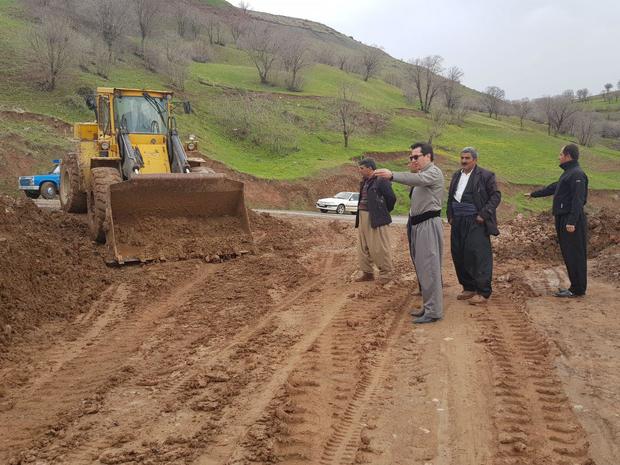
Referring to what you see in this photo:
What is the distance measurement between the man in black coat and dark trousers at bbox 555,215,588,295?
1086mm

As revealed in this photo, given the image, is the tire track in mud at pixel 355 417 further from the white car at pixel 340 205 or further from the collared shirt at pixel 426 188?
the white car at pixel 340 205

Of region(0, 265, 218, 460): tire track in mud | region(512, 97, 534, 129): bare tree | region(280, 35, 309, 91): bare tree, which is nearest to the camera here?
region(0, 265, 218, 460): tire track in mud

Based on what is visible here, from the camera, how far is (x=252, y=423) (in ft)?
12.0

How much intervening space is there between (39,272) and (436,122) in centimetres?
5668

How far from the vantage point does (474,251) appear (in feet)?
21.3

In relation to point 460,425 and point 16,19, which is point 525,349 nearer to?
point 460,425

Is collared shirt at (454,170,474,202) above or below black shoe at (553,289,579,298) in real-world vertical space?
above

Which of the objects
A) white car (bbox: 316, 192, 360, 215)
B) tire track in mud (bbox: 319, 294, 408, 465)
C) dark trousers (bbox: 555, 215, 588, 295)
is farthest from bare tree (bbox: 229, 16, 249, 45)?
tire track in mud (bbox: 319, 294, 408, 465)

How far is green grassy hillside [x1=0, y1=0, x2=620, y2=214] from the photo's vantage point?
30797 millimetres

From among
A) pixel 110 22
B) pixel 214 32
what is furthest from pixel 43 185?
pixel 214 32

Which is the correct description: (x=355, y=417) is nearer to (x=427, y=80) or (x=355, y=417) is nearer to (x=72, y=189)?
(x=72, y=189)

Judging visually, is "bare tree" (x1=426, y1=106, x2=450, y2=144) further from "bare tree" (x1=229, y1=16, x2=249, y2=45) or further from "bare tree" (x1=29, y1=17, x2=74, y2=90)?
"bare tree" (x1=229, y1=16, x2=249, y2=45)

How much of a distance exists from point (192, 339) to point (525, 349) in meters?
3.11

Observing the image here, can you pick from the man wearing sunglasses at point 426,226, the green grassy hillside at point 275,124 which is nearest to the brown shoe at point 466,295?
the man wearing sunglasses at point 426,226
